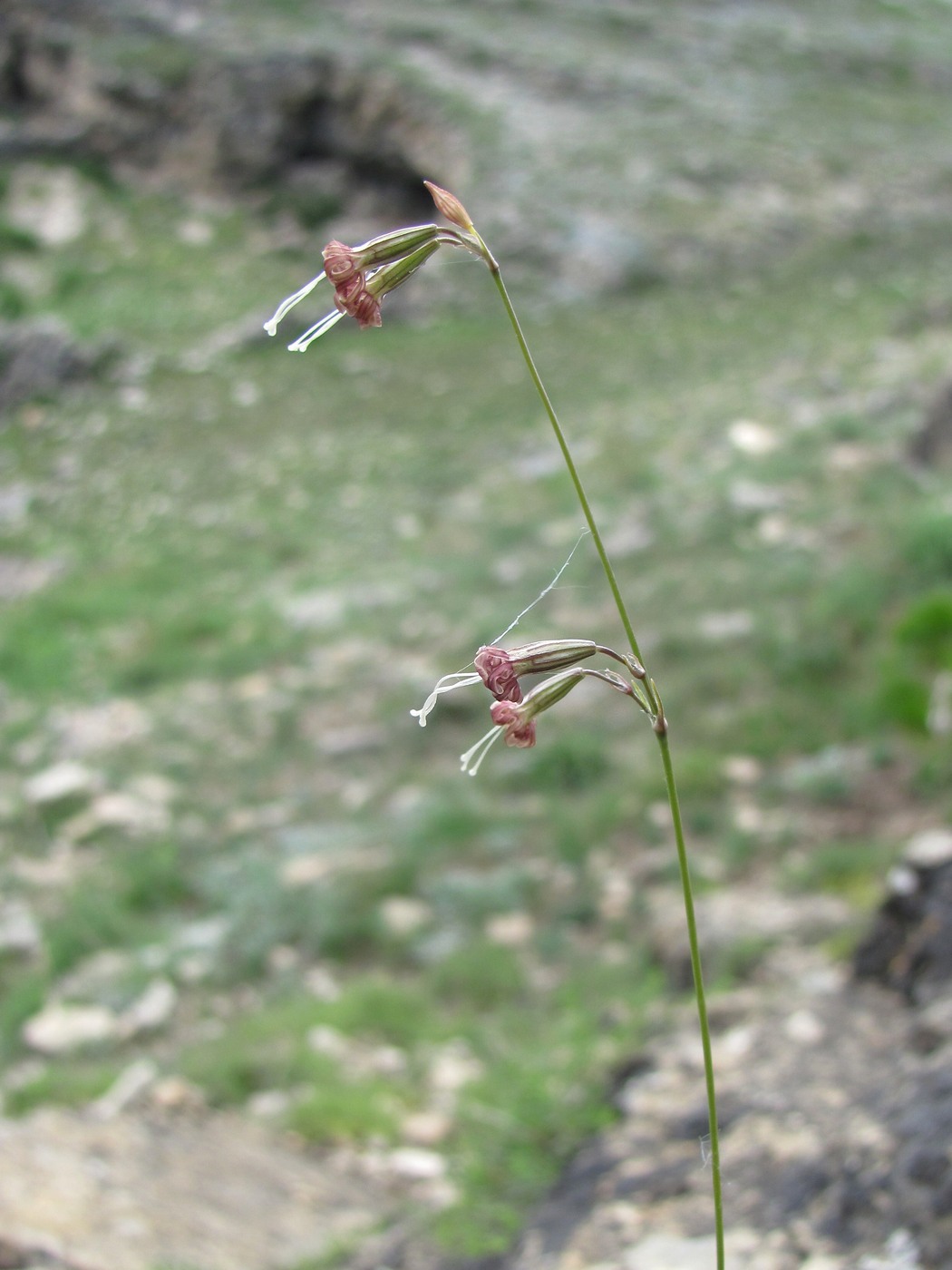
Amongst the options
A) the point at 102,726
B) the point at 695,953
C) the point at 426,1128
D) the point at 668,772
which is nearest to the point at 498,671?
the point at 668,772

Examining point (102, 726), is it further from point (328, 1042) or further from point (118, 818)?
point (328, 1042)

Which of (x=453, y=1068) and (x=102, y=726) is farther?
(x=102, y=726)

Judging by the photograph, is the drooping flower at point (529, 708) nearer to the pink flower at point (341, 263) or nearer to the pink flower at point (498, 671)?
the pink flower at point (498, 671)

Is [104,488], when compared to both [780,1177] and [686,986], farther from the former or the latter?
[780,1177]

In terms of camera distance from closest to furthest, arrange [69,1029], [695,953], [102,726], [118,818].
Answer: [695,953], [69,1029], [118,818], [102,726]

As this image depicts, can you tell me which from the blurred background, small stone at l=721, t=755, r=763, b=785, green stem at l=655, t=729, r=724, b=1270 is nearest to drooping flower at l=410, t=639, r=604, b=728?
green stem at l=655, t=729, r=724, b=1270

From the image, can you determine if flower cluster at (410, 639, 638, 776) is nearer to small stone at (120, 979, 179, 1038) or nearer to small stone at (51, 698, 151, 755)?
small stone at (120, 979, 179, 1038)
